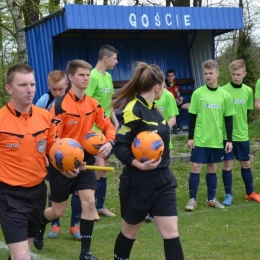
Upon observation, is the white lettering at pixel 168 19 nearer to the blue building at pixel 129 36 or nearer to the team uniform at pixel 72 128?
the blue building at pixel 129 36

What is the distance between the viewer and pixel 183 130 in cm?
1609

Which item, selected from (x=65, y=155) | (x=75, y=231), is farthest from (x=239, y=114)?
(x=65, y=155)

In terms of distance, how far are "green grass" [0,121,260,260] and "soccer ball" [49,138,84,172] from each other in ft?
5.62

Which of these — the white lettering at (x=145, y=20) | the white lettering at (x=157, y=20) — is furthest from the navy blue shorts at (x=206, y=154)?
the white lettering at (x=157, y=20)

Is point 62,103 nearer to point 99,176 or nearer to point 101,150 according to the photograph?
point 101,150

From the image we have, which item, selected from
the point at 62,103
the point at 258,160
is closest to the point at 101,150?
the point at 62,103

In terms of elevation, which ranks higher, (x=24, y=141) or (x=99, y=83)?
(x=99, y=83)

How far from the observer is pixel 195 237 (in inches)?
272

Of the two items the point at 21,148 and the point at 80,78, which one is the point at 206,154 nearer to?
the point at 80,78

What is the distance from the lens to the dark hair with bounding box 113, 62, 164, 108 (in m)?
4.99

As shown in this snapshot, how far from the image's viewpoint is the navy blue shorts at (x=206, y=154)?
8.31 metres

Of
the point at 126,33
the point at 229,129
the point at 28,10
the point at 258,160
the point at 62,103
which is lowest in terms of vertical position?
the point at 258,160

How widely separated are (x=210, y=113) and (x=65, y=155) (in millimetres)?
3900

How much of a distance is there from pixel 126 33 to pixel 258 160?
6.11 metres
